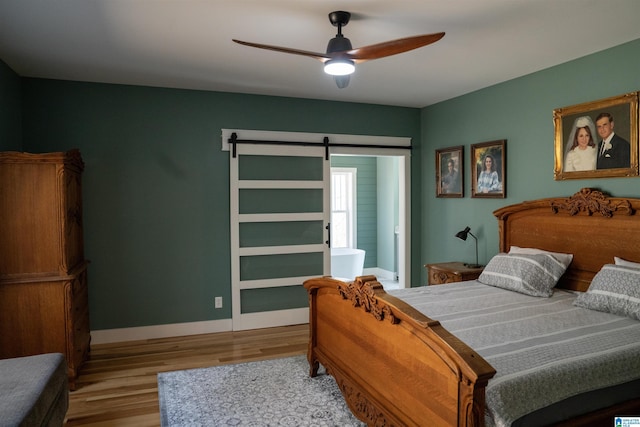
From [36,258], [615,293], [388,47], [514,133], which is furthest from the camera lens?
[514,133]

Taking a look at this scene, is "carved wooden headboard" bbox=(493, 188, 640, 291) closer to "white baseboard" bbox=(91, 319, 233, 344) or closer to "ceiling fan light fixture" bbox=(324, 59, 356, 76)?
"ceiling fan light fixture" bbox=(324, 59, 356, 76)

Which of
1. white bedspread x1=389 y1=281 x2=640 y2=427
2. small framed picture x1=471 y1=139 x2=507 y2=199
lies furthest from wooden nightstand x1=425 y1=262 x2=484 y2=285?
white bedspread x1=389 y1=281 x2=640 y2=427

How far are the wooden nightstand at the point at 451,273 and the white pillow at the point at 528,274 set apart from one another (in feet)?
1.88

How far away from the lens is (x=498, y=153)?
4375 mm

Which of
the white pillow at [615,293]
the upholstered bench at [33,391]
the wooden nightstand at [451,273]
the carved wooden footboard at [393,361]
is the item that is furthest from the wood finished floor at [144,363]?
the white pillow at [615,293]

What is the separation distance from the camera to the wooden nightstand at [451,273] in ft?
13.9

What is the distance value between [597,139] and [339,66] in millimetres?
2237

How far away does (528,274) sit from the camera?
3.38m

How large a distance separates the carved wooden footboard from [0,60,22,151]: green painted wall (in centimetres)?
282

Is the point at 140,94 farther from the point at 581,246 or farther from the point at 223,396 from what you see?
the point at 581,246

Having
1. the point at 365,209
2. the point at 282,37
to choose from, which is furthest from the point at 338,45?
the point at 365,209

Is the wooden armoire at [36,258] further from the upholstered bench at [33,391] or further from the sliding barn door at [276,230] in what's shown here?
the sliding barn door at [276,230]

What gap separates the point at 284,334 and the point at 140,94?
2.87m

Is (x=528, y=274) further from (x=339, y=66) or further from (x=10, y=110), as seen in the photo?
(x=10, y=110)
